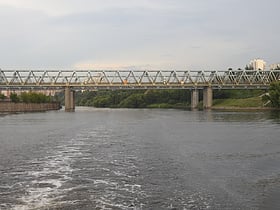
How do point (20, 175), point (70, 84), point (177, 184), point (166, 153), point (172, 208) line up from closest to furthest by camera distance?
point (172, 208) < point (177, 184) < point (20, 175) < point (166, 153) < point (70, 84)

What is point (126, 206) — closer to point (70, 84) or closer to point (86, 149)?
point (86, 149)

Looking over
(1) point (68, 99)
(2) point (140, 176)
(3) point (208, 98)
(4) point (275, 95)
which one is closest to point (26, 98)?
(1) point (68, 99)

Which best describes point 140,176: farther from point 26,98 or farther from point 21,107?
point 26,98

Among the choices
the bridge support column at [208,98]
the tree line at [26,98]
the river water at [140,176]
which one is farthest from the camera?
the bridge support column at [208,98]

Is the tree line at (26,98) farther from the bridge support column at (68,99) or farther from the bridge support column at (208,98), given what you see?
the bridge support column at (208,98)

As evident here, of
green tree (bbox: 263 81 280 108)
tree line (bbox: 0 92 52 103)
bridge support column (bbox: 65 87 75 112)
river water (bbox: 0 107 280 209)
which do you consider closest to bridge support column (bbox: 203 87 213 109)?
green tree (bbox: 263 81 280 108)

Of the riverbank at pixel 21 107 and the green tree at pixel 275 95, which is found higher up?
the green tree at pixel 275 95

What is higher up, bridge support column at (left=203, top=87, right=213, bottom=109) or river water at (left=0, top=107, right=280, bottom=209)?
bridge support column at (left=203, top=87, right=213, bottom=109)

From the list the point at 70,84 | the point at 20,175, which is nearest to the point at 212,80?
the point at 70,84

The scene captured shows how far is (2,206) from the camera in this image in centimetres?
1688

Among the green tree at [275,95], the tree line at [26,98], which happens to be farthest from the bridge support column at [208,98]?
the tree line at [26,98]

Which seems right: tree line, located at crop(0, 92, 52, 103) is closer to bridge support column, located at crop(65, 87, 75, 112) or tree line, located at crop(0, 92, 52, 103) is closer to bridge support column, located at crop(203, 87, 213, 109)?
bridge support column, located at crop(65, 87, 75, 112)

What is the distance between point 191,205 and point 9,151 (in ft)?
69.2

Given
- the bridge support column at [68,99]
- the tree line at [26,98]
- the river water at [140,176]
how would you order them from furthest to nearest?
the bridge support column at [68,99], the tree line at [26,98], the river water at [140,176]
